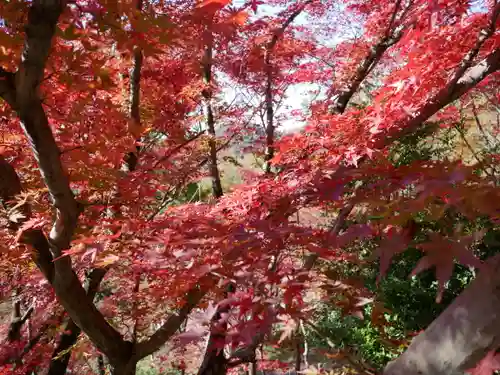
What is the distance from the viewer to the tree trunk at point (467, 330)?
108 cm

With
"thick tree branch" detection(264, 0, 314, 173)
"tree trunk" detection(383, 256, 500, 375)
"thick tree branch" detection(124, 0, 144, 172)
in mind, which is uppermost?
"thick tree branch" detection(264, 0, 314, 173)

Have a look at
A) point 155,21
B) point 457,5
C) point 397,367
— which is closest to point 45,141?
point 155,21

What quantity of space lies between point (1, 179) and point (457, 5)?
3277 millimetres

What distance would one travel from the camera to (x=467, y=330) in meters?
1.10

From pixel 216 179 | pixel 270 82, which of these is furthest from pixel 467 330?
pixel 270 82

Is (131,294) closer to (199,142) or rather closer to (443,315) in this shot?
(199,142)

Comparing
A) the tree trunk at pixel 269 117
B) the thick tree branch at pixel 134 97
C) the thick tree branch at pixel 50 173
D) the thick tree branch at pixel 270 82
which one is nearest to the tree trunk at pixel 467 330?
the thick tree branch at pixel 50 173

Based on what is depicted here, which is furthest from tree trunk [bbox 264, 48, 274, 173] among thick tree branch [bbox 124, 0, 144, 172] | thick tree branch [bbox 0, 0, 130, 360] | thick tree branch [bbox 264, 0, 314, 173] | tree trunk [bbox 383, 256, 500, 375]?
tree trunk [bbox 383, 256, 500, 375]

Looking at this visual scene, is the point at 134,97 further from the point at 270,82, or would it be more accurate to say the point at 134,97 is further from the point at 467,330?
the point at 467,330

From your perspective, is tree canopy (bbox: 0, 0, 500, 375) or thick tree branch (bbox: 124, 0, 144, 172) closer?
tree canopy (bbox: 0, 0, 500, 375)

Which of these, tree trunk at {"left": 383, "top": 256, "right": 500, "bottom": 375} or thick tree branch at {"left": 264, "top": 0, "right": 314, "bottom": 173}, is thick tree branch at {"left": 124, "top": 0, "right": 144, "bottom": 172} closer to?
thick tree branch at {"left": 264, "top": 0, "right": 314, "bottom": 173}

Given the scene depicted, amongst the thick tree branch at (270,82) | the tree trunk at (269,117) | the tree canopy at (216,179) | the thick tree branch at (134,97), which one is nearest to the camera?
the tree canopy at (216,179)

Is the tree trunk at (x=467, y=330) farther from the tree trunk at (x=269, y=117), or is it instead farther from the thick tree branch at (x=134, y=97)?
the tree trunk at (x=269, y=117)

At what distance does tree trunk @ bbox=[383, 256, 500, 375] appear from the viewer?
1084 millimetres
